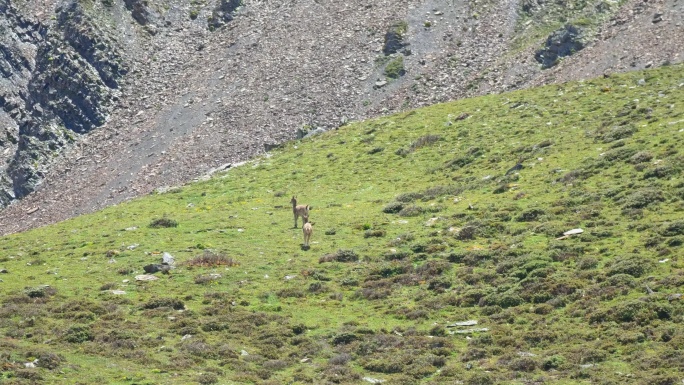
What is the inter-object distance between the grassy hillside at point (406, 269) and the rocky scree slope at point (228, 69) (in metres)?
13.9

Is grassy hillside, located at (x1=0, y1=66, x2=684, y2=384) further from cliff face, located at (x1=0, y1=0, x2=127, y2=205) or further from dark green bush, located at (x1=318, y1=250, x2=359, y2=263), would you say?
cliff face, located at (x1=0, y1=0, x2=127, y2=205)

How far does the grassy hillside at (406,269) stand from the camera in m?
28.5

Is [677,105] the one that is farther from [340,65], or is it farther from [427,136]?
[340,65]

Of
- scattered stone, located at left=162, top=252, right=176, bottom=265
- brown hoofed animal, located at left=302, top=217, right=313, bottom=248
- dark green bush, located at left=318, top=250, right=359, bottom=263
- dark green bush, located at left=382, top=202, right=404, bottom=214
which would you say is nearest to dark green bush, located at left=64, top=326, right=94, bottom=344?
scattered stone, located at left=162, top=252, right=176, bottom=265

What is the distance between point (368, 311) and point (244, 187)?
34.2 m

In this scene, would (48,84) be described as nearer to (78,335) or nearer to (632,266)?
(78,335)

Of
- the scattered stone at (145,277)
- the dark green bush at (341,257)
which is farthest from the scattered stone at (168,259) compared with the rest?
the dark green bush at (341,257)

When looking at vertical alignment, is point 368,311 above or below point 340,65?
below

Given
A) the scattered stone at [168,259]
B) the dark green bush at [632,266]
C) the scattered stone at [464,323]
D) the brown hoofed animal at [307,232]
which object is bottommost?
the scattered stone at [464,323]

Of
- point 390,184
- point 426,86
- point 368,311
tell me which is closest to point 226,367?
point 368,311

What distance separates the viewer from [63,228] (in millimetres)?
62625

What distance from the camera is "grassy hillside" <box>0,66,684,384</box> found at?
2855 cm

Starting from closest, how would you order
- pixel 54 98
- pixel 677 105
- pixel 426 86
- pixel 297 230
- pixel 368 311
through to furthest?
1. pixel 368 311
2. pixel 297 230
3. pixel 677 105
4. pixel 426 86
5. pixel 54 98

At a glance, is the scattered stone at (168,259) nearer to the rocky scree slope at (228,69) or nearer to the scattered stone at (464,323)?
the scattered stone at (464,323)
